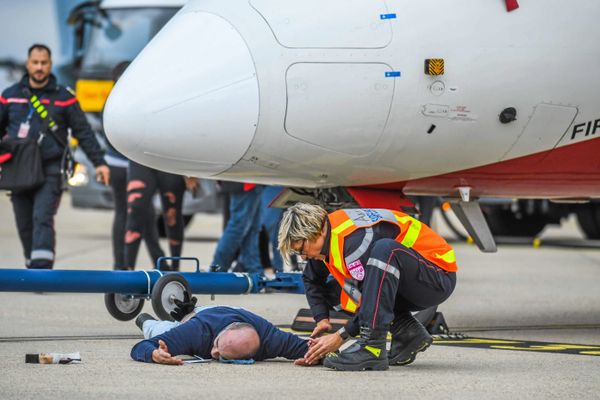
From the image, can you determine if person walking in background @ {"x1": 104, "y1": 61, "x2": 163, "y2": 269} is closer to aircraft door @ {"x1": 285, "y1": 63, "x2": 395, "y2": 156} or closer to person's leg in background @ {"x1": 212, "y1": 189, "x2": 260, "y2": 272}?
person's leg in background @ {"x1": 212, "y1": 189, "x2": 260, "y2": 272}

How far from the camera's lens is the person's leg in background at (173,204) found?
34.8ft

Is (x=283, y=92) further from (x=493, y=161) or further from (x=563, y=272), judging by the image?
(x=563, y=272)

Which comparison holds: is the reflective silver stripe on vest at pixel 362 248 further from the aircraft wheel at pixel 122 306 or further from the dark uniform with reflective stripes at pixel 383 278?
the aircraft wheel at pixel 122 306

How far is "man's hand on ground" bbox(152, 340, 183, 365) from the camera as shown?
19.9ft

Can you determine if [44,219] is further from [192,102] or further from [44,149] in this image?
[192,102]

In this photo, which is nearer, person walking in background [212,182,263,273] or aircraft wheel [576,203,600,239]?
person walking in background [212,182,263,273]

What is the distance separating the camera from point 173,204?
422 inches

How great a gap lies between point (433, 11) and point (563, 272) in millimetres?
7330

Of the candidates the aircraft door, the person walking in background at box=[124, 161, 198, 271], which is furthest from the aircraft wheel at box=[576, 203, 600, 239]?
the aircraft door

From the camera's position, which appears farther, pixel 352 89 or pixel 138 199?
pixel 138 199

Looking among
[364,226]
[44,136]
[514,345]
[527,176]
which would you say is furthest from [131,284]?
[44,136]

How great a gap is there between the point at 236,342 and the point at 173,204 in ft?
15.3

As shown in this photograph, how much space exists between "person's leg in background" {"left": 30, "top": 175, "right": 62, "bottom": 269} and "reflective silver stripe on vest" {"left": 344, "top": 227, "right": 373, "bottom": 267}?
12.8 ft

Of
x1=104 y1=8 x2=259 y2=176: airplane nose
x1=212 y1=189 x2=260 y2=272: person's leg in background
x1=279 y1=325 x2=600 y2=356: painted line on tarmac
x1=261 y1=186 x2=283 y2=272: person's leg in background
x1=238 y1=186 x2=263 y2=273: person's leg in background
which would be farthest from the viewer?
x1=238 y1=186 x2=263 y2=273: person's leg in background
